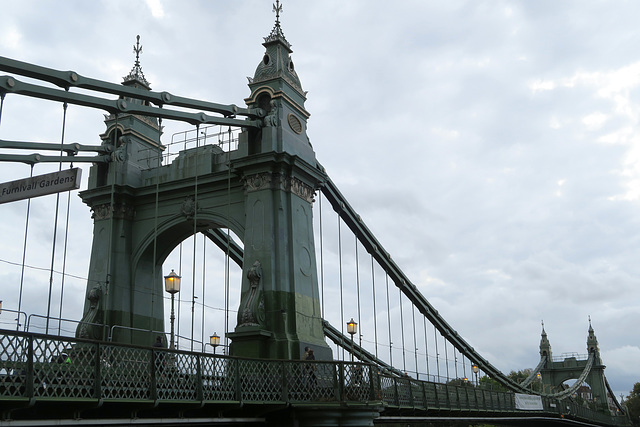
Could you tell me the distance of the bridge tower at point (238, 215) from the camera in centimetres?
2375

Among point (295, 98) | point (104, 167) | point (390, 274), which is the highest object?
point (295, 98)

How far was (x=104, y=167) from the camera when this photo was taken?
28016 mm

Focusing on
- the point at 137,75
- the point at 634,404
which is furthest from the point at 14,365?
the point at 634,404

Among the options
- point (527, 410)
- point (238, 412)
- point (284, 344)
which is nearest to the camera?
point (238, 412)

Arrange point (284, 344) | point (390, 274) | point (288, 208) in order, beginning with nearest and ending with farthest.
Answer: point (284, 344) → point (288, 208) → point (390, 274)

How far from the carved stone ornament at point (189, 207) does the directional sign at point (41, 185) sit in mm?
10739

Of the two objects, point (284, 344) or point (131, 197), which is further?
point (131, 197)

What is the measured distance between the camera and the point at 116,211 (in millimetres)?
27609

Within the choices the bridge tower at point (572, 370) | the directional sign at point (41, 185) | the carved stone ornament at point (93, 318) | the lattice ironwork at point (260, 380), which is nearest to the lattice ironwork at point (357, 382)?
the lattice ironwork at point (260, 380)

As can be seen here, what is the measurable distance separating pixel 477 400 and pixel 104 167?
2029 centimetres

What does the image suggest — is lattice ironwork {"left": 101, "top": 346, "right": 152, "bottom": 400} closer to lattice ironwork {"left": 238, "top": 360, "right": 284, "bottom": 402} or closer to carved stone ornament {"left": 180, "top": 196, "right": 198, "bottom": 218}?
lattice ironwork {"left": 238, "top": 360, "right": 284, "bottom": 402}

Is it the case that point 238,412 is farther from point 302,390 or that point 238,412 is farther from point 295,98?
point 295,98

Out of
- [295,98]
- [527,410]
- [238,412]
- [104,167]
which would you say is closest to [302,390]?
[238,412]

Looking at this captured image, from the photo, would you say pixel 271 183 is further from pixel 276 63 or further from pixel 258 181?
pixel 276 63
